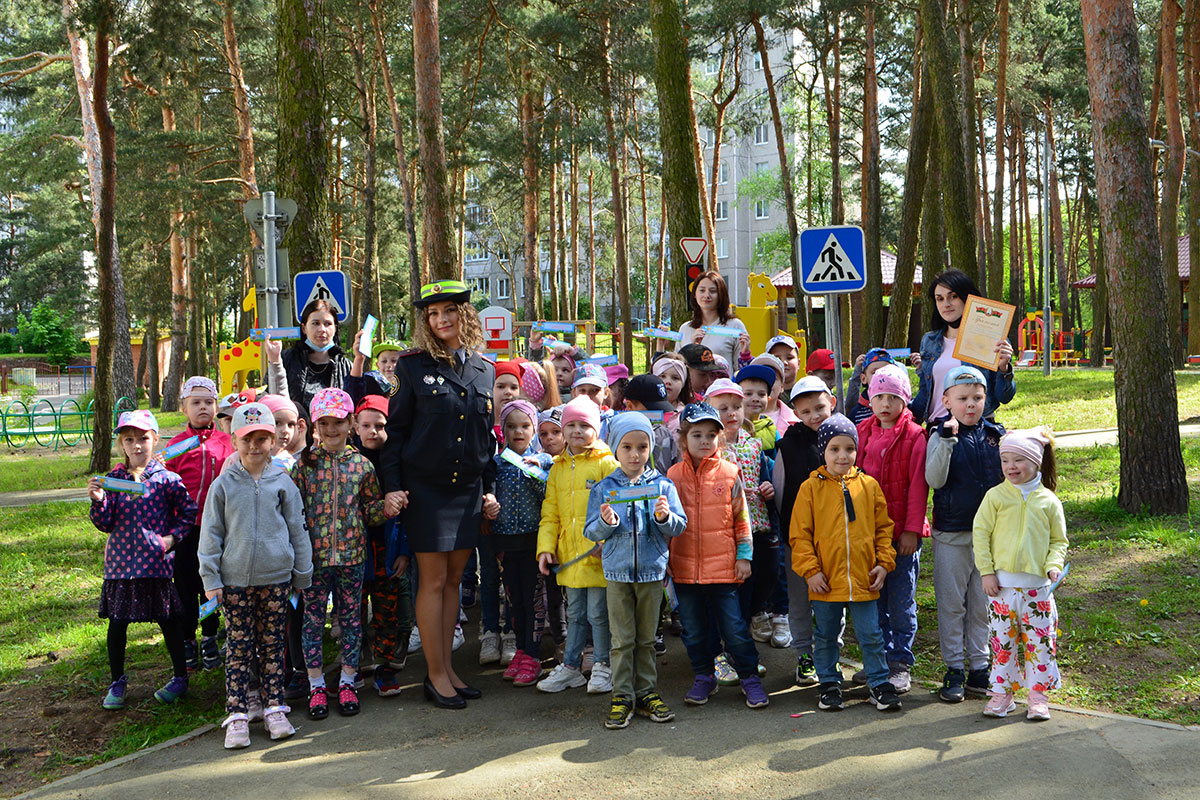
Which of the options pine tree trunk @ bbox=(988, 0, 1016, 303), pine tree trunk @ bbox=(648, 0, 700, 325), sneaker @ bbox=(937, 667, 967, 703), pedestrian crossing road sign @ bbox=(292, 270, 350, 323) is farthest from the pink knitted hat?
pine tree trunk @ bbox=(988, 0, 1016, 303)

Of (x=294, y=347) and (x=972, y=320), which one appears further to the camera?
(x=294, y=347)

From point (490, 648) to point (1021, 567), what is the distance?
10.9 ft

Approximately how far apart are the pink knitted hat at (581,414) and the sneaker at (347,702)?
1956 millimetres

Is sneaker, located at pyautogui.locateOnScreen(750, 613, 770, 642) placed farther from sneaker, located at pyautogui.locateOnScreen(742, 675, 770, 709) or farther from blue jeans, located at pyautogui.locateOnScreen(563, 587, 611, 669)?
blue jeans, located at pyautogui.locateOnScreen(563, 587, 611, 669)

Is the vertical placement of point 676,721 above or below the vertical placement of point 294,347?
below

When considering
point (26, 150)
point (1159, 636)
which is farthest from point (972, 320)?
point (26, 150)

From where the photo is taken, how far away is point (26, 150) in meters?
28.0

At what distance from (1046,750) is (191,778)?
13.5ft

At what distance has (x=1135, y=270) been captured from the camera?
900 centimetres

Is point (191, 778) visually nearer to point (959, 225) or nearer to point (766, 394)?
point (766, 394)

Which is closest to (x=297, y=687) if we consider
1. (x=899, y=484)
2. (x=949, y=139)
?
(x=899, y=484)

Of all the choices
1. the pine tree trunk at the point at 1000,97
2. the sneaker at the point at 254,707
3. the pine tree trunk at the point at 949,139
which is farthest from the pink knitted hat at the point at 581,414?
the pine tree trunk at the point at 1000,97

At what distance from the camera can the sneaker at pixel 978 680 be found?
5.61m

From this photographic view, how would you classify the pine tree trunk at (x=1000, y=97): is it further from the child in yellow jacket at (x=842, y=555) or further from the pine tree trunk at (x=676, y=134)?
the child in yellow jacket at (x=842, y=555)
